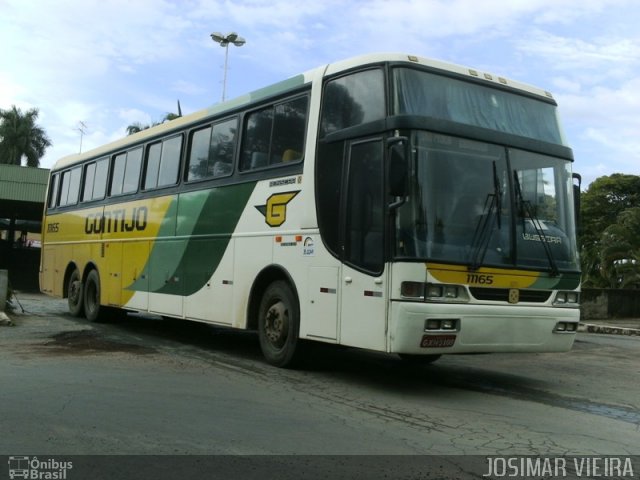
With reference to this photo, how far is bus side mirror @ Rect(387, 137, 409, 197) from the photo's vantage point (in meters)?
6.28

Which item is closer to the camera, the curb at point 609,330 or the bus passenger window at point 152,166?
the bus passenger window at point 152,166

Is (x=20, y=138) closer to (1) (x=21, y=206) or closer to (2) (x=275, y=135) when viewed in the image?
(1) (x=21, y=206)

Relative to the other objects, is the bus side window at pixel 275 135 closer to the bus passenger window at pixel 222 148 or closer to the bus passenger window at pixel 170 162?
the bus passenger window at pixel 222 148

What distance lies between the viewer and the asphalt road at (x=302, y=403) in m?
4.95

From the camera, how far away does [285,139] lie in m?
8.28

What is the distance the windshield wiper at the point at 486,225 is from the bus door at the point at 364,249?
3.22ft

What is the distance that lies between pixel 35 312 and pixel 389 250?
12298 mm

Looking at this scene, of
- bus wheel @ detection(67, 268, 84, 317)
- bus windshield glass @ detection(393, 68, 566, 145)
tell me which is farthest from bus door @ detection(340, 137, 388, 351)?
bus wheel @ detection(67, 268, 84, 317)

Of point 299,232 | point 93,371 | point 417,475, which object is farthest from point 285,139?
point 417,475

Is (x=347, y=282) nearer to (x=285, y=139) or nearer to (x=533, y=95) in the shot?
(x=285, y=139)

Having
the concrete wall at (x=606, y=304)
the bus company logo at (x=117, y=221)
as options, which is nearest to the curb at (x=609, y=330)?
the concrete wall at (x=606, y=304)

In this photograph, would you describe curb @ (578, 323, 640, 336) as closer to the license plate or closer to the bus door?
the license plate

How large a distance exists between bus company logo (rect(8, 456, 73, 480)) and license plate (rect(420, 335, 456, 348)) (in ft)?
11.2

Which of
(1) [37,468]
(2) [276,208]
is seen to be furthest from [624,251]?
(1) [37,468]
